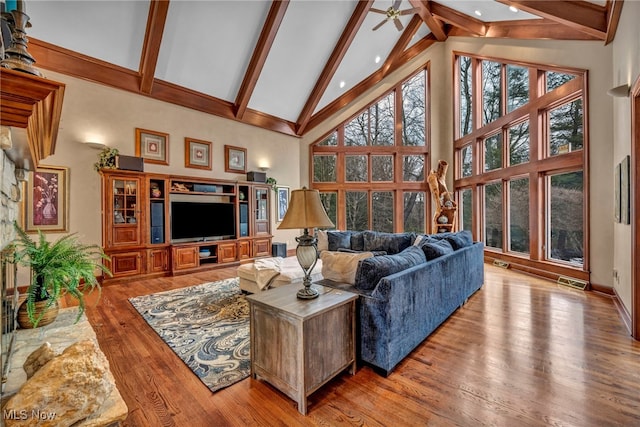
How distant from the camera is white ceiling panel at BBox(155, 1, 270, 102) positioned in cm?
496

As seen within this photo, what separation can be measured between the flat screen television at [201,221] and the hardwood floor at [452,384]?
103 inches

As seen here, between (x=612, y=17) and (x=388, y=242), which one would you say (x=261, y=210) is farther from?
(x=612, y=17)

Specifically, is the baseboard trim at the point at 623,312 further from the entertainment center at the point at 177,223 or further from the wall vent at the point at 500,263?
the entertainment center at the point at 177,223

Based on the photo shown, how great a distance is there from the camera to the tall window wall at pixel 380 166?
8.23 m

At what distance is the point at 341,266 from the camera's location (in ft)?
9.00

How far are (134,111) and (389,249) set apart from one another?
5344 millimetres

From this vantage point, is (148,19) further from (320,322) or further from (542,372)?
(542,372)

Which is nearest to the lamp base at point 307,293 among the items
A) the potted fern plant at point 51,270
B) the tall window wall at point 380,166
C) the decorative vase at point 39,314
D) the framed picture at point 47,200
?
the potted fern plant at point 51,270

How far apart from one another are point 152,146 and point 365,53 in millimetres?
5720

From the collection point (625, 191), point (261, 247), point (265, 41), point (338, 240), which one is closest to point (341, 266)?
point (338, 240)

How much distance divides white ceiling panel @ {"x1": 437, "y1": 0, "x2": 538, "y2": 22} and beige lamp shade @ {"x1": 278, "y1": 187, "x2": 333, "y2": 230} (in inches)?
231

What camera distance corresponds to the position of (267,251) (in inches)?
279

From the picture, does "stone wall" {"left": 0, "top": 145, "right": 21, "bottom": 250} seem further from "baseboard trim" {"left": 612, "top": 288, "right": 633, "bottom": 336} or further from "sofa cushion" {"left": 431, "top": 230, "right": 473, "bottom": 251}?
"baseboard trim" {"left": 612, "top": 288, "right": 633, "bottom": 336}

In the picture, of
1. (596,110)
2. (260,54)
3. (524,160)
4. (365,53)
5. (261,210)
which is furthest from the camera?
(365,53)
